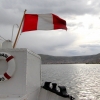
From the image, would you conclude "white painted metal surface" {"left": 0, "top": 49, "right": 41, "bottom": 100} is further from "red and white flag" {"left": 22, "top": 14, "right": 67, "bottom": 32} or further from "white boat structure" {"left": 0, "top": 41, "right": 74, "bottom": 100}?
"red and white flag" {"left": 22, "top": 14, "right": 67, "bottom": 32}

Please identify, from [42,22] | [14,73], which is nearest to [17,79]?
[14,73]

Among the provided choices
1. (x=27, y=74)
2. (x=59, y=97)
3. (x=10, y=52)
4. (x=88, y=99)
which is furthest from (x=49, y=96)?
(x=88, y=99)

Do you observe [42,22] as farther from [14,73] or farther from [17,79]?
[17,79]

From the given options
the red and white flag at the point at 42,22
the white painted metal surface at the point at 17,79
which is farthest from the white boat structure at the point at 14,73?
the red and white flag at the point at 42,22

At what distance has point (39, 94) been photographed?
990 cm

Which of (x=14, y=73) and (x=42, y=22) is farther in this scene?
(x=42, y=22)

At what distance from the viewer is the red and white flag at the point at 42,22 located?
941 cm

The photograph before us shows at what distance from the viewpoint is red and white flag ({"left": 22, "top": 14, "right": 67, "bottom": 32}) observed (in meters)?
9.41

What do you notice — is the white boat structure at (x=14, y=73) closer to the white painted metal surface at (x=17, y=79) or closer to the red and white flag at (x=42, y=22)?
the white painted metal surface at (x=17, y=79)

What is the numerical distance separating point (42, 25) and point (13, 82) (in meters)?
3.69

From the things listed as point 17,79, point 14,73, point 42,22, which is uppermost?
point 42,22

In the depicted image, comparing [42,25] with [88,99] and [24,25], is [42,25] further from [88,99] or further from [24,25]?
[88,99]

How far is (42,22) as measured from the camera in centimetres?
966

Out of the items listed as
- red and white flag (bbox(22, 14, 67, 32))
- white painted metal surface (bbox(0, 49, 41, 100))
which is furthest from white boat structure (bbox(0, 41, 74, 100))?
red and white flag (bbox(22, 14, 67, 32))
